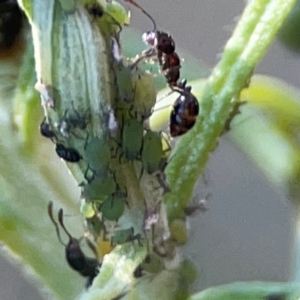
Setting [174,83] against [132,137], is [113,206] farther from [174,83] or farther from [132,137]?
[174,83]

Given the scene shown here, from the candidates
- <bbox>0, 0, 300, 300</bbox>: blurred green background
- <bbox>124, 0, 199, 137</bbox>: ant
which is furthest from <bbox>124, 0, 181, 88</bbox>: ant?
<bbox>0, 0, 300, 300</bbox>: blurred green background

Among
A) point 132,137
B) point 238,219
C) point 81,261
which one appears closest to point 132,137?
point 132,137

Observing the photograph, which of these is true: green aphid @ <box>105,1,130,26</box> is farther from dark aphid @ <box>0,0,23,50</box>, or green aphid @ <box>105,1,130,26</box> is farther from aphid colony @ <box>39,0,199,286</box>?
dark aphid @ <box>0,0,23,50</box>

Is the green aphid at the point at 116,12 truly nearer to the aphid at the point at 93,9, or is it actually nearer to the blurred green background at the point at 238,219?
the aphid at the point at 93,9

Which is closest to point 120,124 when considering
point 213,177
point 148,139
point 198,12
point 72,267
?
point 148,139

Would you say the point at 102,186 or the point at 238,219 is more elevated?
the point at 102,186

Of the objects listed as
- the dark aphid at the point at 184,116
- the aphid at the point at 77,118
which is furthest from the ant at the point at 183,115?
the aphid at the point at 77,118

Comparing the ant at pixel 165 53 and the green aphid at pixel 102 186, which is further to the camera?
the ant at pixel 165 53
